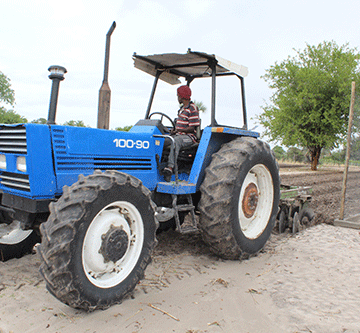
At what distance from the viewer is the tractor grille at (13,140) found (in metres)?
3.19

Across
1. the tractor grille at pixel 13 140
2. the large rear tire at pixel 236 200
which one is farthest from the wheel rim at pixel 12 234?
the large rear tire at pixel 236 200

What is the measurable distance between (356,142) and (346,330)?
559 centimetres

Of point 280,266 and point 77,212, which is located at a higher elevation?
point 77,212

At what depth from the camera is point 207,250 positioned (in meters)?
4.81

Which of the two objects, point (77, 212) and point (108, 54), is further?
point (108, 54)

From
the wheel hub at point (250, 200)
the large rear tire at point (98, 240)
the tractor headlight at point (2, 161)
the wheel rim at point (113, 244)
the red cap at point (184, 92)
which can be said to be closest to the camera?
the large rear tire at point (98, 240)

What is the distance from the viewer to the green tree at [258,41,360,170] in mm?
23750

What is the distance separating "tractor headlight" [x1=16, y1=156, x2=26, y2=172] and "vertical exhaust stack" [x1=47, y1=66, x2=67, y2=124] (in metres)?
0.42

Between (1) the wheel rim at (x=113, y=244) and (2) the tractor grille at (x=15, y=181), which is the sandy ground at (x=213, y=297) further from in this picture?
(2) the tractor grille at (x=15, y=181)

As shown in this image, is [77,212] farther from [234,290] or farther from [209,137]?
[209,137]

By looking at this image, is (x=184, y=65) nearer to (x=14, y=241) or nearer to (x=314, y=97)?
(x=14, y=241)

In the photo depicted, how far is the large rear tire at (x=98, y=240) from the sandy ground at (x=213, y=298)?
0.23m

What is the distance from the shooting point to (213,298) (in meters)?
3.37

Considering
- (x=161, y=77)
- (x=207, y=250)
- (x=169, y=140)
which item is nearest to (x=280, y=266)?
(x=207, y=250)
